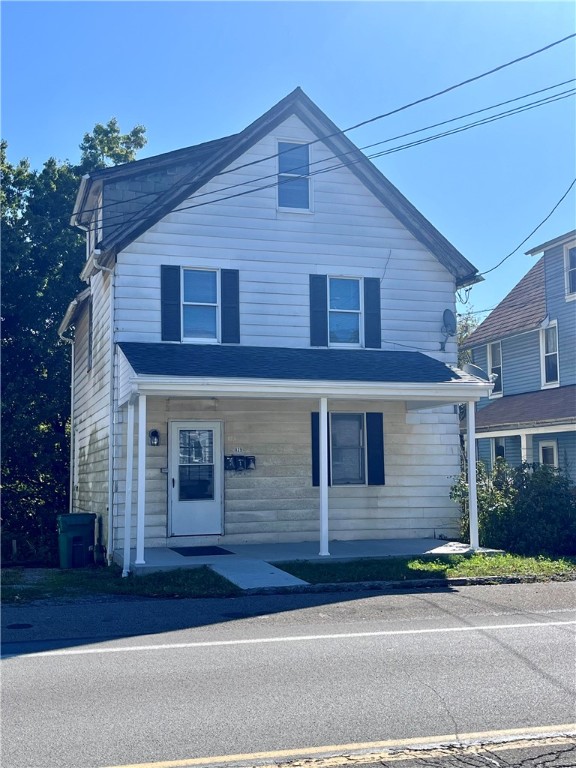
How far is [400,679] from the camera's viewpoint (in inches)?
259

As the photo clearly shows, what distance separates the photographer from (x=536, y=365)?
27.3 meters

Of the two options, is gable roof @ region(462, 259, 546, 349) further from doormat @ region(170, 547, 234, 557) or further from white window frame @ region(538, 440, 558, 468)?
doormat @ region(170, 547, 234, 557)

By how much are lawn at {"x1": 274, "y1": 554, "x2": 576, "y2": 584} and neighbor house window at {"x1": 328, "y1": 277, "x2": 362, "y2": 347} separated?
4805 millimetres

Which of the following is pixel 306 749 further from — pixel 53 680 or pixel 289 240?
pixel 289 240

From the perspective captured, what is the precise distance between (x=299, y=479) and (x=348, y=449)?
1.18m

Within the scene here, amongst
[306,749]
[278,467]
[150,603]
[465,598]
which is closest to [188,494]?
[278,467]

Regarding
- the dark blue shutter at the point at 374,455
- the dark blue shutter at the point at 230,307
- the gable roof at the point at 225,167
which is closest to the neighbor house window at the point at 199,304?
the dark blue shutter at the point at 230,307

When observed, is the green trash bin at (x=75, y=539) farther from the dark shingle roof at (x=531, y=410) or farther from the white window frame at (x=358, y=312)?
the dark shingle roof at (x=531, y=410)

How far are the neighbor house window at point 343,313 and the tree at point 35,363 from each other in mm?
9811

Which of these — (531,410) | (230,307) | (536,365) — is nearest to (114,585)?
(230,307)

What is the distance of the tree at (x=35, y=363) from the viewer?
23078mm

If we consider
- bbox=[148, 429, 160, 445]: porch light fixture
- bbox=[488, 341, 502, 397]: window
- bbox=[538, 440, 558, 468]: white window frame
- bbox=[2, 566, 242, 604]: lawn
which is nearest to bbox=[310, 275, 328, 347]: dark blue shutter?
bbox=[148, 429, 160, 445]: porch light fixture

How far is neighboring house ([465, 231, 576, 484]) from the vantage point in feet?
82.4

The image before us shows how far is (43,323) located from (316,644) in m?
17.7
